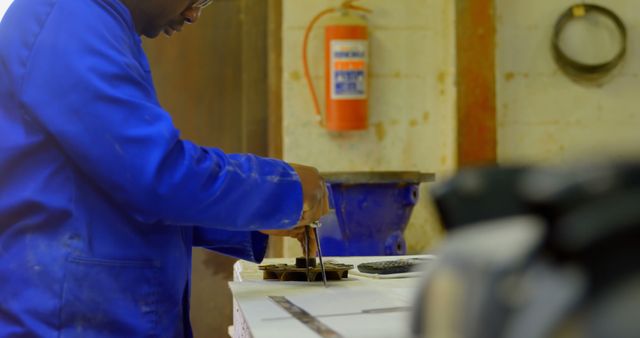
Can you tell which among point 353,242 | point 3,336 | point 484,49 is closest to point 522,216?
point 3,336

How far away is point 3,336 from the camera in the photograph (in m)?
1.55

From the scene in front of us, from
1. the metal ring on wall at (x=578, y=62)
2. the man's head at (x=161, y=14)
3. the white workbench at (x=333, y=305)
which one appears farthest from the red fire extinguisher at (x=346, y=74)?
the man's head at (x=161, y=14)

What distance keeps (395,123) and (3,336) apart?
349cm

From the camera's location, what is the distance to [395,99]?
482 cm

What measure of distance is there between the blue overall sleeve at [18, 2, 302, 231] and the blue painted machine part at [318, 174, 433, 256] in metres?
2.05

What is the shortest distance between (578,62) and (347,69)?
4.49 ft

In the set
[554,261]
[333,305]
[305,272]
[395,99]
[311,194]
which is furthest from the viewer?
[395,99]

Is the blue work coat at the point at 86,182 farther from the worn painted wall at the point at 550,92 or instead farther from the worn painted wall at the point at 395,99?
the worn painted wall at the point at 550,92

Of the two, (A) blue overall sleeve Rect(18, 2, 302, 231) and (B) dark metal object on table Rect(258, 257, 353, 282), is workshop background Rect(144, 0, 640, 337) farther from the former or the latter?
(A) blue overall sleeve Rect(18, 2, 302, 231)

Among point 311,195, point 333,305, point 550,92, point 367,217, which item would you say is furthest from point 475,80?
point 333,305

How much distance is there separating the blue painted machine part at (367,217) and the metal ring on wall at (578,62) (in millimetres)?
1558

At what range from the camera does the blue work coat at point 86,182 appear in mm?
1578

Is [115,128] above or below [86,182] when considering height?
above

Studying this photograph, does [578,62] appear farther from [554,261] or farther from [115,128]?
[554,261]
